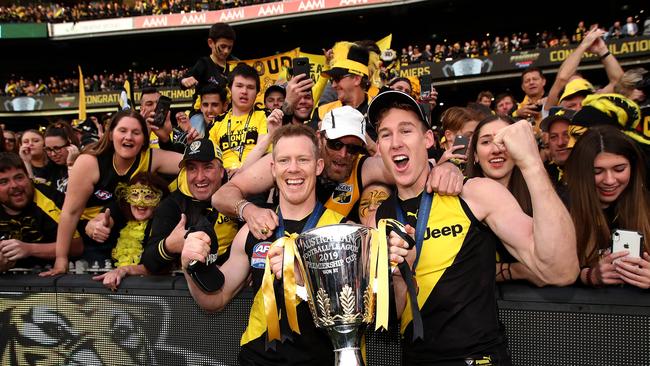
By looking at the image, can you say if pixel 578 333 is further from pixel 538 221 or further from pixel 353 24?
pixel 353 24

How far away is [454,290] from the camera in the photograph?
2.41 m

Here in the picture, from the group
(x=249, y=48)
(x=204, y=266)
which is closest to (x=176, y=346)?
(x=204, y=266)

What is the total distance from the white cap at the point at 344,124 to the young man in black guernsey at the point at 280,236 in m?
0.52

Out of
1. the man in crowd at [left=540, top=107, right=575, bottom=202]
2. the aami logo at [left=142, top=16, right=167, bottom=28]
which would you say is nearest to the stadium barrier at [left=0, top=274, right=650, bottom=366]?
the man in crowd at [left=540, top=107, right=575, bottom=202]

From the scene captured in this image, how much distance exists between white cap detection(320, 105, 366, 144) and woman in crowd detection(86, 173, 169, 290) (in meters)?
1.62

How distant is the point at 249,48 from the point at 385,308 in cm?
3182

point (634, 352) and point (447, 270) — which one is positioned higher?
point (447, 270)

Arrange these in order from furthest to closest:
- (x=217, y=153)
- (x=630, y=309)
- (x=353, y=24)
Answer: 1. (x=353, y=24)
2. (x=217, y=153)
3. (x=630, y=309)

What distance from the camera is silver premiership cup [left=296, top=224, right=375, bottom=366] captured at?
2.06 meters

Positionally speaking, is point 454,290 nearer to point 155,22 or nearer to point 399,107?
point 399,107

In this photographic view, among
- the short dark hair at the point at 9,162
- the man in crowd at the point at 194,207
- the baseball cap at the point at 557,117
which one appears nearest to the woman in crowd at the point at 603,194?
the baseball cap at the point at 557,117

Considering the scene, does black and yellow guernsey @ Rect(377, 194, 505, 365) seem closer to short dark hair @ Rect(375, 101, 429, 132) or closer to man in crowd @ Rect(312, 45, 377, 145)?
short dark hair @ Rect(375, 101, 429, 132)

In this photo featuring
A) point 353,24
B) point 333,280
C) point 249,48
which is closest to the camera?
point 333,280

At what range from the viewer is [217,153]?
4.07m
